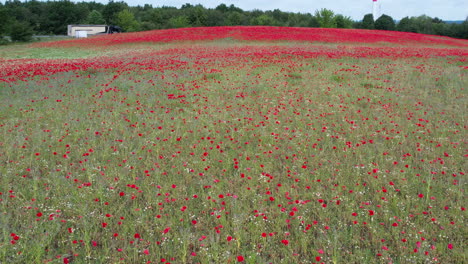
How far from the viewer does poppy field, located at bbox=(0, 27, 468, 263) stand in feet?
12.2

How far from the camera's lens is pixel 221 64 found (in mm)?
15875

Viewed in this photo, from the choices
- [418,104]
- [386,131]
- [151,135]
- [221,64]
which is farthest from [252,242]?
[221,64]

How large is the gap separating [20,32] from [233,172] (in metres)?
49.4

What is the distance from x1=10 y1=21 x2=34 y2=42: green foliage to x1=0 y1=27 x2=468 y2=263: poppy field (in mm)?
39200

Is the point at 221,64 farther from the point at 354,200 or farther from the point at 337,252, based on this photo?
the point at 337,252

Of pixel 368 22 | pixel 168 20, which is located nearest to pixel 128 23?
pixel 168 20

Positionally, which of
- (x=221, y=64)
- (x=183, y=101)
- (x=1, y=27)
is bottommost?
(x=183, y=101)

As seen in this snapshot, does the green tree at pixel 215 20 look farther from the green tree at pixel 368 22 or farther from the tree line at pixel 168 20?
the green tree at pixel 368 22

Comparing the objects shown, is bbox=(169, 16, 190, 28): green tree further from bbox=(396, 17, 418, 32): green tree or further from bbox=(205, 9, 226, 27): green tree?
bbox=(396, 17, 418, 32): green tree

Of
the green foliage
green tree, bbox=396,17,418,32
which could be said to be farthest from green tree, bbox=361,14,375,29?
the green foliage

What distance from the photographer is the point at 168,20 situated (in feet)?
266

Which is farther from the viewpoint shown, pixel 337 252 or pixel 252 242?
pixel 252 242

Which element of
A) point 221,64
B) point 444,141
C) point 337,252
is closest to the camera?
point 337,252

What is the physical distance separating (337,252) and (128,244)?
241 centimetres
